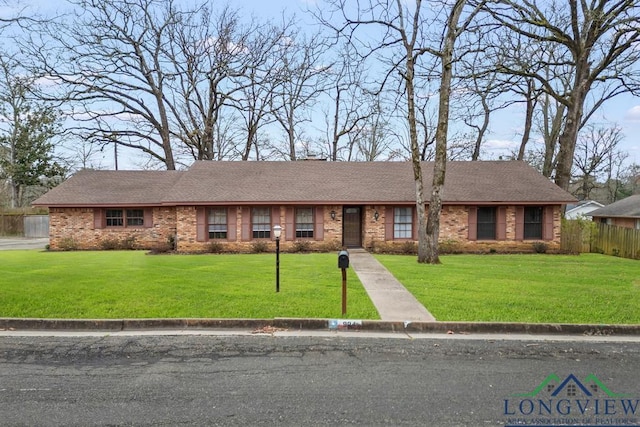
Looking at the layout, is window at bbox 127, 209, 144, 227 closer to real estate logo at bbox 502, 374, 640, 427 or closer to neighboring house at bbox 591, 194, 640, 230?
real estate logo at bbox 502, 374, 640, 427

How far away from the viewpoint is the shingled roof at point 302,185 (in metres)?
19.5

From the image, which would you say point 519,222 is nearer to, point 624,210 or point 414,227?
point 414,227

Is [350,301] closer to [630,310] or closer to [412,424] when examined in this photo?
[412,424]

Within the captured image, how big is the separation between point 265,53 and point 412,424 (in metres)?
30.3

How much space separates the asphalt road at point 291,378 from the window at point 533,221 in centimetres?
1531

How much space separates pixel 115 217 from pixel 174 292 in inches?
556

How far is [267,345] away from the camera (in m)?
5.79

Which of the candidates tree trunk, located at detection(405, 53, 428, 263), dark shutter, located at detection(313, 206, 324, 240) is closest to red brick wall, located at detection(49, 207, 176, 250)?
dark shutter, located at detection(313, 206, 324, 240)

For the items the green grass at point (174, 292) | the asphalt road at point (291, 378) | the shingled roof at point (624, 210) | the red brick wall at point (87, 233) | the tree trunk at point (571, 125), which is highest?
the tree trunk at point (571, 125)

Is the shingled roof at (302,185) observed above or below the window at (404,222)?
above

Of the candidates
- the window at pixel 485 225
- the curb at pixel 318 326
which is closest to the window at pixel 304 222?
the window at pixel 485 225

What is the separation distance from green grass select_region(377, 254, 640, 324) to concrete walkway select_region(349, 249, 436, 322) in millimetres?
Answer: 227

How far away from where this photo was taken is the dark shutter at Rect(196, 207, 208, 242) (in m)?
19.2

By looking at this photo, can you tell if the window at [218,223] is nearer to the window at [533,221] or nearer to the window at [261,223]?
the window at [261,223]
